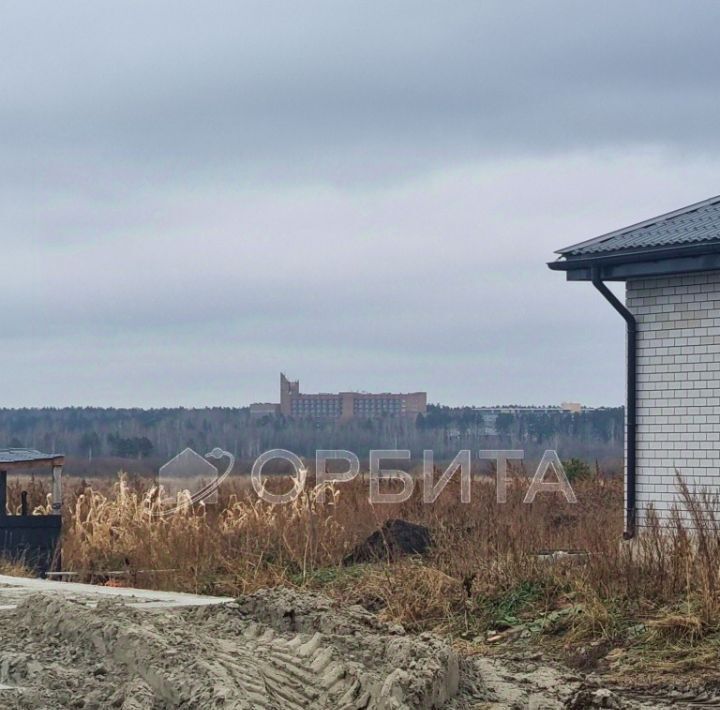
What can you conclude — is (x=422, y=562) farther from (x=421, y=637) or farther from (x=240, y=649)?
(x=240, y=649)

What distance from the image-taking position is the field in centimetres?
1118

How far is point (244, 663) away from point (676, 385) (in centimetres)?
794

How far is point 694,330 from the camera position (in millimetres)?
15062

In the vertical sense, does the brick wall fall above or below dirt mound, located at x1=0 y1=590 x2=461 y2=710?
above

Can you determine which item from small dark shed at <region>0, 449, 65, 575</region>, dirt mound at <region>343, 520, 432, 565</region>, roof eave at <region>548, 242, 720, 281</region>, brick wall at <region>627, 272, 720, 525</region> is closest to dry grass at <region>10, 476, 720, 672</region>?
dirt mound at <region>343, 520, 432, 565</region>

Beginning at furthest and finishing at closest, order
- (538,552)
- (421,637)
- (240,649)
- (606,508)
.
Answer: (606,508), (538,552), (421,637), (240,649)

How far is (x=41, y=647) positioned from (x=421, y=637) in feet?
8.74

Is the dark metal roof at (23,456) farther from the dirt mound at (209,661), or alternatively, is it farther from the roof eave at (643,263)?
the dirt mound at (209,661)

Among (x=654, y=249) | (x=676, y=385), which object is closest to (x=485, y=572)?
(x=676, y=385)

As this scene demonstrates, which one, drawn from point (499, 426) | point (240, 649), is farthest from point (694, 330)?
point (499, 426)

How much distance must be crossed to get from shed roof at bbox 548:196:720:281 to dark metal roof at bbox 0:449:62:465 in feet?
23.5

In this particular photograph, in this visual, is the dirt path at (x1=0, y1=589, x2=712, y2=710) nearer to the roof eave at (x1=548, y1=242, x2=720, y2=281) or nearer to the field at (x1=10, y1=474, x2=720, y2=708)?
the field at (x1=10, y1=474, x2=720, y2=708)

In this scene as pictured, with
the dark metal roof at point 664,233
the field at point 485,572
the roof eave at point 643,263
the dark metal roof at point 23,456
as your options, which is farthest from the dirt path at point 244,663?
the dark metal roof at point 23,456

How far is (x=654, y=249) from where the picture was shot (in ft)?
48.6
